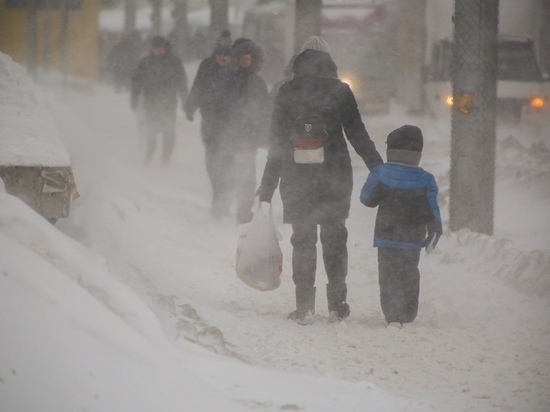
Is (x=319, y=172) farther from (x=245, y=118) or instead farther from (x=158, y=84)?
(x=158, y=84)

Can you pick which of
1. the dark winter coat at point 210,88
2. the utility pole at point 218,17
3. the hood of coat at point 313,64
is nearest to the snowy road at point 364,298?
the dark winter coat at point 210,88

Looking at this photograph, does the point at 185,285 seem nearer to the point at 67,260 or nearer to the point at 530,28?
the point at 67,260

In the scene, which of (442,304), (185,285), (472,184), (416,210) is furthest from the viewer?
(472,184)

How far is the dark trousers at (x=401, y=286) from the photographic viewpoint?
646 cm

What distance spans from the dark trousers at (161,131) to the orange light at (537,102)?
337 inches

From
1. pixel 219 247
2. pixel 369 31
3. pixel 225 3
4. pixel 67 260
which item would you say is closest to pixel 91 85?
pixel 225 3

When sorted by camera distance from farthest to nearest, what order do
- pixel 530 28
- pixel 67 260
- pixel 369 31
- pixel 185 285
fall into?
pixel 369 31 < pixel 530 28 < pixel 185 285 < pixel 67 260

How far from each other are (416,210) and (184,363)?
7.54 feet

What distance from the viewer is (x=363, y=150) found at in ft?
21.2

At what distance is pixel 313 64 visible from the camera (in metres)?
6.43

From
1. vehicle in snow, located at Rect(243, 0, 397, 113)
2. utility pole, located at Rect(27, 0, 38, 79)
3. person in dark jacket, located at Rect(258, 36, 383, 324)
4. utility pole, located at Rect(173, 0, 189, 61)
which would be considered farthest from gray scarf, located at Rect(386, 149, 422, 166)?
utility pole, located at Rect(173, 0, 189, 61)

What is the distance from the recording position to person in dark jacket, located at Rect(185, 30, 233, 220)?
421 inches

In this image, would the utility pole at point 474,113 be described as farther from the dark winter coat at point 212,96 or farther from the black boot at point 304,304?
the black boot at point 304,304

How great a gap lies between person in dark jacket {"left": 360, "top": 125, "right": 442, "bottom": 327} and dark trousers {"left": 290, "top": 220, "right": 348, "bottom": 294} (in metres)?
0.25
